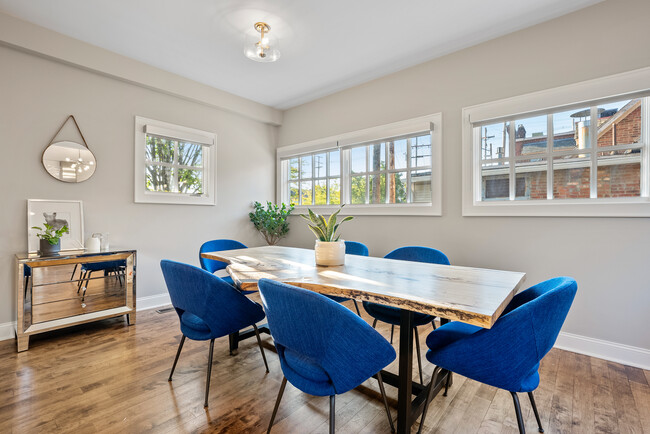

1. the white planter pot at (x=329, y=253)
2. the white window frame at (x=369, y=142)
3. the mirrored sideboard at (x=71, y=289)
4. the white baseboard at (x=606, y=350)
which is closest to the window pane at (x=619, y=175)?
the white baseboard at (x=606, y=350)

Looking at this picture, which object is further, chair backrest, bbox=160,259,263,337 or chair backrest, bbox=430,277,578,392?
chair backrest, bbox=160,259,263,337

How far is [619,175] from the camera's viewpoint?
235 centimetres

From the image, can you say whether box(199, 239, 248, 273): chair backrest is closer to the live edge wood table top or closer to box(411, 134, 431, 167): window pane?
the live edge wood table top

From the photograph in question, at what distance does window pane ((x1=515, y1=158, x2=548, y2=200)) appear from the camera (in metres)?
2.67

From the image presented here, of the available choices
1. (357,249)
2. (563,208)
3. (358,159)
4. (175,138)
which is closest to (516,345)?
(357,249)

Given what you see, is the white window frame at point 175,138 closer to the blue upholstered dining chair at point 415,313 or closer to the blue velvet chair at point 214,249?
the blue velvet chair at point 214,249

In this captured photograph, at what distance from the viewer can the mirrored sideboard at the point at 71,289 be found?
2406 mm

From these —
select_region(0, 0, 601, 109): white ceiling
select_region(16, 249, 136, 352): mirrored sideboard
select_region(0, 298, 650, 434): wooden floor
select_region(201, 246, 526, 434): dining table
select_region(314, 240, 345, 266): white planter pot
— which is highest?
select_region(0, 0, 601, 109): white ceiling

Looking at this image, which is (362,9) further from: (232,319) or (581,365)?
(581,365)

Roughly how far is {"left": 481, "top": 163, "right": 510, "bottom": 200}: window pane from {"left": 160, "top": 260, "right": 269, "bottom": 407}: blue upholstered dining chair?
93.8 inches

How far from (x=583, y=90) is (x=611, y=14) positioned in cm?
55

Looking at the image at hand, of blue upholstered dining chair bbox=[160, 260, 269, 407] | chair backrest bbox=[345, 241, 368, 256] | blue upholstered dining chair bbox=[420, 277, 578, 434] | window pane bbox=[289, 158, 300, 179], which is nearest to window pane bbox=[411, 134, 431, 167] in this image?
chair backrest bbox=[345, 241, 368, 256]

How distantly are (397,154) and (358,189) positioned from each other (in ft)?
2.23

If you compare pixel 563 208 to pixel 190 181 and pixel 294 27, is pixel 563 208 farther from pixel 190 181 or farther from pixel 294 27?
pixel 190 181
